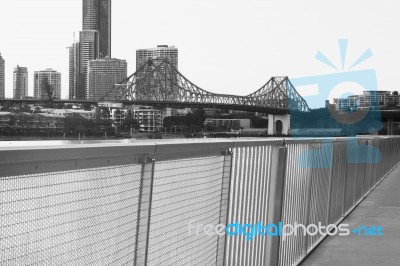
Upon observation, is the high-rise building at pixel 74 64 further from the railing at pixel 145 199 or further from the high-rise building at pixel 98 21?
the railing at pixel 145 199

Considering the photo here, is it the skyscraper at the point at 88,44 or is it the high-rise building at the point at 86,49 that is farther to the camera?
the high-rise building at the point at 86,49

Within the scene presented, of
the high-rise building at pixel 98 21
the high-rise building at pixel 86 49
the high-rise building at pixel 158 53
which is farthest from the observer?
the high-rise building at pixel 98 21

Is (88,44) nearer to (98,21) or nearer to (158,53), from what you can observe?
(158,53)

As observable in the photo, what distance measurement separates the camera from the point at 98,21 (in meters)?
190

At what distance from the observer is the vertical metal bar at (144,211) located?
108 inches

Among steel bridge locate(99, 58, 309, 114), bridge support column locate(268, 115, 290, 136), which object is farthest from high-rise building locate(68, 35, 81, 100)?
bridge support column locate(268, 115, 290, 136)

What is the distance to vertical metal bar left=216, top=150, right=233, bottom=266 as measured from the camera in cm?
379

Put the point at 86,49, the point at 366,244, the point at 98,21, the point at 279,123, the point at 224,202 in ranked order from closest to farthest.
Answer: the point at 224,202
the point at 366,244
the point at 279,123
the point at 86,49
the point at 98,21

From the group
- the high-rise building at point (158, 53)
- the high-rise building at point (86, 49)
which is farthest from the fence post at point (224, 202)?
the high-rise building at point (158, 53)

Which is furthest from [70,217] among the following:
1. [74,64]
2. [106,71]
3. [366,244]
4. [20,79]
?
[74,64]

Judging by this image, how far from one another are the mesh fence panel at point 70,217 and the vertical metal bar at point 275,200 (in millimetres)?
2307

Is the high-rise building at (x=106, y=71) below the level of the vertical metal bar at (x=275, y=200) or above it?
above

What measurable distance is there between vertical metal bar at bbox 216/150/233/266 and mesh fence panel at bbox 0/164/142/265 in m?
1.16

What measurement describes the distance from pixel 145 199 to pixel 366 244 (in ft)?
15.6
